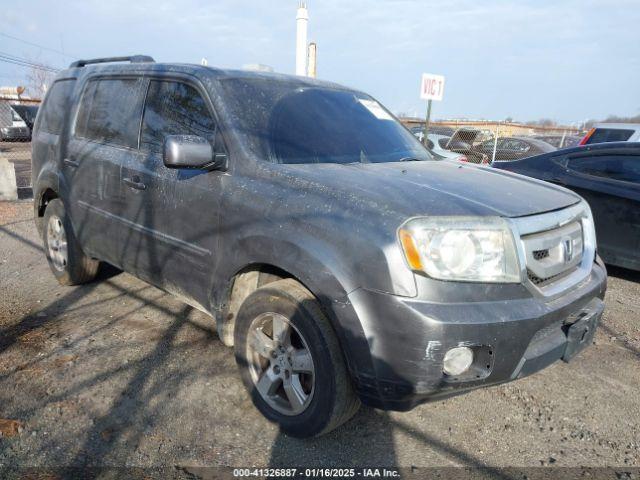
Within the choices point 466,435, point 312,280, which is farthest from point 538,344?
point 312,280

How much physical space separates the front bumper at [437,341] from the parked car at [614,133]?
29.3 ft

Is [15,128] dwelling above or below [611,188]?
below

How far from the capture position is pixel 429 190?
240cm

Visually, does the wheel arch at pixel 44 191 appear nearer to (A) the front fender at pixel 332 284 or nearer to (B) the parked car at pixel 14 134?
(A) the front fender at pixel 332 284

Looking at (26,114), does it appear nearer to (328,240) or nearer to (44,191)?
(44,191)

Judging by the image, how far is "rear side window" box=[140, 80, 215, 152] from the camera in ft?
9.95

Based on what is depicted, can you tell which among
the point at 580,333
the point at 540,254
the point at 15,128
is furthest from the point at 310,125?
the point at 15,128

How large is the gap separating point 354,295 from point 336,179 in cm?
65

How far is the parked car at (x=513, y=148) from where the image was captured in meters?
13.0

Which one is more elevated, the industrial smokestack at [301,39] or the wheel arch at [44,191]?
the industrial smokestack at [301,39]

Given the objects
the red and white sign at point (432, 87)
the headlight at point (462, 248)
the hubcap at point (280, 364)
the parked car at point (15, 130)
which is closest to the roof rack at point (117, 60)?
the hubcap at point (280, 364)

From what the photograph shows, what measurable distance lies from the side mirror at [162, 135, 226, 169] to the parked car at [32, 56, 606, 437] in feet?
0.04

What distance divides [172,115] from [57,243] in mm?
2224

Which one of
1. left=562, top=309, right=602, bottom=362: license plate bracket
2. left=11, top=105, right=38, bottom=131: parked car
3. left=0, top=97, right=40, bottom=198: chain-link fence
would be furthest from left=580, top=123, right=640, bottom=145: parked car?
left=11, top=105, right=38, bottom=131: parked car
